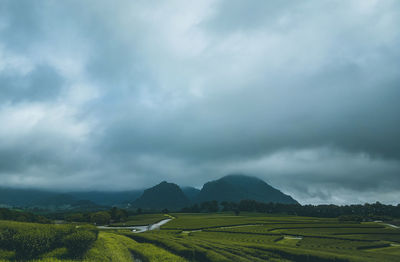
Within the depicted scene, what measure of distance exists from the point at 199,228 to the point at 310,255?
2251 inches

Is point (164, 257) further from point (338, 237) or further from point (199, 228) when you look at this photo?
point (199, 228)

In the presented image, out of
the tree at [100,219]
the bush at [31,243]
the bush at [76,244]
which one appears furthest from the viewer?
the tree at [100,219]

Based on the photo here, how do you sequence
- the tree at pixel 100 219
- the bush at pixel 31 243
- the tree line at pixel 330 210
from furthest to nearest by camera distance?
the tree line at pixel 330 210 → the tree at pixel 100 219 → the bush at pixel 31 243

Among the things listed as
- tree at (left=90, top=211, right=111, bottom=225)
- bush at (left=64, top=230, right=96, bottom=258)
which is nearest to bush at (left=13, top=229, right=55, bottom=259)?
bush at (left=64, top=230, right=96, bottom=258)

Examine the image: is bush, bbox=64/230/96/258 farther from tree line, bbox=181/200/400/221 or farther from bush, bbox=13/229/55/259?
tree line, bbox=181/200/400/221

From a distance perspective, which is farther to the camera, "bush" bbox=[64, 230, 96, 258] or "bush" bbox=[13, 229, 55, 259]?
"bush" bbox=[64, 230, 96, 258]

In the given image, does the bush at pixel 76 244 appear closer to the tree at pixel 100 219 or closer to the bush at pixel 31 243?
the bush at pixel 31 243

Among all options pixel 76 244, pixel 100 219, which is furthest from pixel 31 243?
pixel 100 219

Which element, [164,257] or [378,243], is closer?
[164,257]

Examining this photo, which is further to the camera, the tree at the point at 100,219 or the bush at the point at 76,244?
the tree at the point at 100,219

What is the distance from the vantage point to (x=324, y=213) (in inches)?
6176

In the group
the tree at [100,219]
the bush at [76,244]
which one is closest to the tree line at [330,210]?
the tree at [100,219]

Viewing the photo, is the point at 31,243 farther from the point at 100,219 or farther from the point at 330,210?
the point at 330,210

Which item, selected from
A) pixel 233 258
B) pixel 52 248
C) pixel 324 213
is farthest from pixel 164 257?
pixel 324 213
